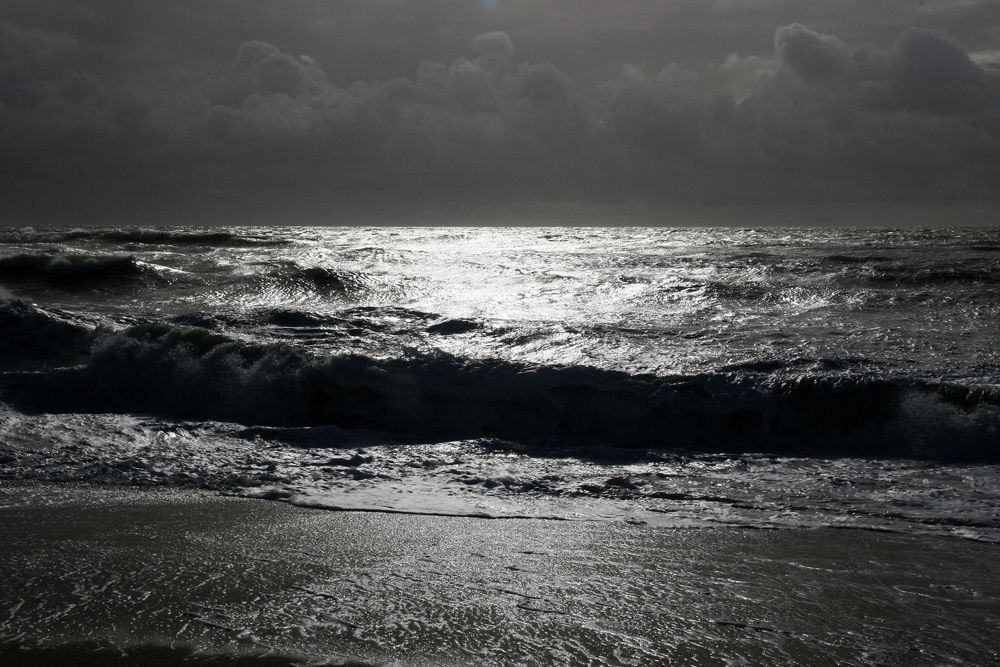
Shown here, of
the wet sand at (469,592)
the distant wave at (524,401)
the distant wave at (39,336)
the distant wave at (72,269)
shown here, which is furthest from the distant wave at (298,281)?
the wet sand at (469,592)

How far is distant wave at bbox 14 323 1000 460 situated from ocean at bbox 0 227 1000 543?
0.02 metres

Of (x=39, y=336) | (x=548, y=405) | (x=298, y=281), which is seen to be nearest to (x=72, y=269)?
(x=298, y=281)

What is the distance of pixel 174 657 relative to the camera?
242 centimetres

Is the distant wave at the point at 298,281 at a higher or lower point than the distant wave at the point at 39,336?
higher

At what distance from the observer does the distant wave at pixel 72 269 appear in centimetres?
A: 1658

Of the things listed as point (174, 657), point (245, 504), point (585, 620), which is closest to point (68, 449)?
point (245, 504)

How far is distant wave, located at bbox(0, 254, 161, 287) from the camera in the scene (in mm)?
16578

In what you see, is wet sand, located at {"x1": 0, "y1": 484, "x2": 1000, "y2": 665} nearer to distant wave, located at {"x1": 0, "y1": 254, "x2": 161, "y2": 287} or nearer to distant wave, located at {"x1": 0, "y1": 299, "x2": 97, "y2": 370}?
distant wave, located at {"x1": 0, "y1": 299, "x2": 97, "y2": 370}

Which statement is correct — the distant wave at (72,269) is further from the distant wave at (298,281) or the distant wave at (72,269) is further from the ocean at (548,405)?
the ocean at (548,405)

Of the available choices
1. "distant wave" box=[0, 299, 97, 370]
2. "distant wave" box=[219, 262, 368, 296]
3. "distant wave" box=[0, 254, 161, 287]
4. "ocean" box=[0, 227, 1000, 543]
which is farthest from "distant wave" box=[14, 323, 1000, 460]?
"distant wave" box=[0, 254, 161, 287]

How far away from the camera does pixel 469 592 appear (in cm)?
301

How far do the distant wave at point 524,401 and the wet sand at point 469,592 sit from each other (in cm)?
254

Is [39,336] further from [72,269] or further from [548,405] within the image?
[72,269]

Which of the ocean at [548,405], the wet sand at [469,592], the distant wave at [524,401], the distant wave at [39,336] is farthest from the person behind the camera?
the distant wave at [39,336]
